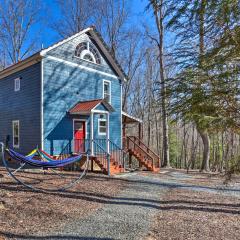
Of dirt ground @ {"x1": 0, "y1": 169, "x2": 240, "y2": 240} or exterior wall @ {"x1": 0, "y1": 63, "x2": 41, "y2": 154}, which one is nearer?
dirt ground @ {"x1": 0, "y1": 169, "x2": 240, "y2": 240}

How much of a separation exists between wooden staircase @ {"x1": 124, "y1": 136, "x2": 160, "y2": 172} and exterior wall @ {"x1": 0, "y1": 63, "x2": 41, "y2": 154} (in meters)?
5.37

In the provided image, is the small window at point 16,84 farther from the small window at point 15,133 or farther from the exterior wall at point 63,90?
the exterior wall at point 63,90

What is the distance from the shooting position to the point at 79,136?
44.1 feet

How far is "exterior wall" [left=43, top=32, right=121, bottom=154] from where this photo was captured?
A: 11.9 metres

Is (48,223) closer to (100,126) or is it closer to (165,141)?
(100,126)

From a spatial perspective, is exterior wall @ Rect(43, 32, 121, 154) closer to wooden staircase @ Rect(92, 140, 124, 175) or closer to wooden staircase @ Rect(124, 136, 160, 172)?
wooden staircase @ Rect(92, 140, 124, 175)

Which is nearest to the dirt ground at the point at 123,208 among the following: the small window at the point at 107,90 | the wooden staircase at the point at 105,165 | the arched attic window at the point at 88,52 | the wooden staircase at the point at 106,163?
the wooden staircase at the point at 106,163

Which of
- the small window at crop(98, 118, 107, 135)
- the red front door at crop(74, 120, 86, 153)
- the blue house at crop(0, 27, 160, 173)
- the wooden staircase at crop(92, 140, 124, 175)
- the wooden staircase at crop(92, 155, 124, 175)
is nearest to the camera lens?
the wooden staircase at crop(92, 140, 124, 175)

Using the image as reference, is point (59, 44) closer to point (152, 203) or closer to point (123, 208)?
point (152, 203)

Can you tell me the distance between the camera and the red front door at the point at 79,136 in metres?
12.9

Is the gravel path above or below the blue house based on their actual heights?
below

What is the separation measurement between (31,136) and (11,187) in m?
5.16

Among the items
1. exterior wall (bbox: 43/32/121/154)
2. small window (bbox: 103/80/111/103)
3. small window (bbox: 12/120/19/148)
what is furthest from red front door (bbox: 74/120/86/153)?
small window (bbox: 12/120/19/148)

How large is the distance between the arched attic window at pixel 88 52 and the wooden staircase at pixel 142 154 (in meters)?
4.84
